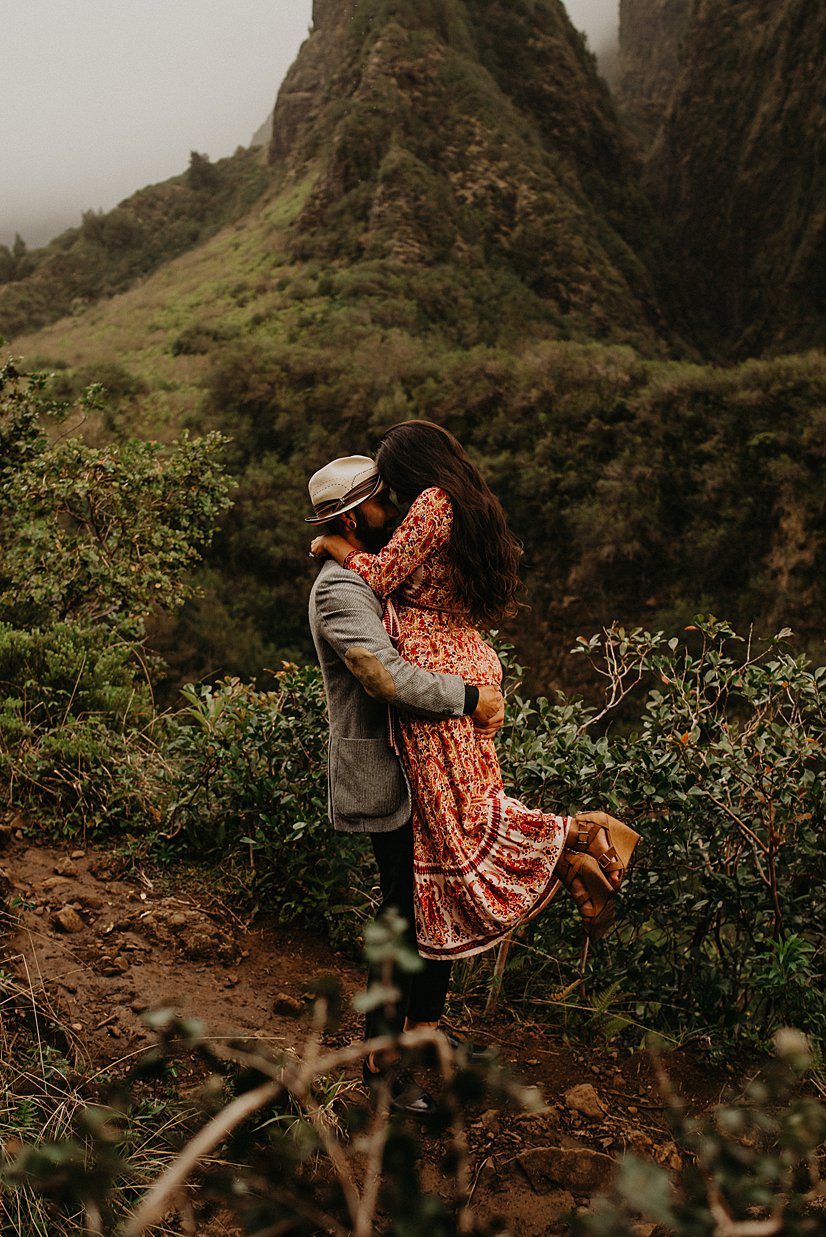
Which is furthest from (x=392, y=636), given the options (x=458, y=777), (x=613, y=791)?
(x=613, y=791)

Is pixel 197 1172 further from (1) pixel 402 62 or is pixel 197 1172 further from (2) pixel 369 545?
(1) pixel 402 62

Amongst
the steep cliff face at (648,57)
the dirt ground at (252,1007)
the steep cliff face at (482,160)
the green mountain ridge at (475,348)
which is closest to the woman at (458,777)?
the dirt ground at (252,1007)

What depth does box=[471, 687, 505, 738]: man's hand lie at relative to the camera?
236 centimetres

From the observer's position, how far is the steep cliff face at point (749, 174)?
2675 centimetres

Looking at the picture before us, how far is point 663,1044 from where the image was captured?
3018 millimetres

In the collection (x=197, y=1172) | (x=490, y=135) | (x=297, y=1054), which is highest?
(x=490, y=135)

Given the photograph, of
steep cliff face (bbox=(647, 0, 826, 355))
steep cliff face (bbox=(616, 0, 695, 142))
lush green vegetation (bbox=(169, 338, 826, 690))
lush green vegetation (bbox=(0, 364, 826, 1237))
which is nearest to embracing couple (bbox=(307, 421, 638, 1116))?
lush green vegetation (bbox=(0, 364, 826, 1237))

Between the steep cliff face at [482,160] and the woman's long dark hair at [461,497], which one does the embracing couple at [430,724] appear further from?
the steep cliff face at [482,160]

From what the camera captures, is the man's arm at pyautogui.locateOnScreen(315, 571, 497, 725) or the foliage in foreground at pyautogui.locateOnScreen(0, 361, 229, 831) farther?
the foliage in foreground at pyautogui.locateOnScreen(0, 361, 229, 831)

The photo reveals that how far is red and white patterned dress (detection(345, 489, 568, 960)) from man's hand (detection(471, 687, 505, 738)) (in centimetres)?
3

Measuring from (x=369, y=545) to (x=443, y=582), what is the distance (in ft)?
0.86

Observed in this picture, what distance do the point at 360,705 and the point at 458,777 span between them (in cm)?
32

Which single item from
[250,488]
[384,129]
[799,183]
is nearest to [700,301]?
[799,183]

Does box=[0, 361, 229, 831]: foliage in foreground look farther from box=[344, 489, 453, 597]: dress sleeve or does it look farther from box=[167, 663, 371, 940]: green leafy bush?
box=[344, 489, 453, 597]: dress sleeve
